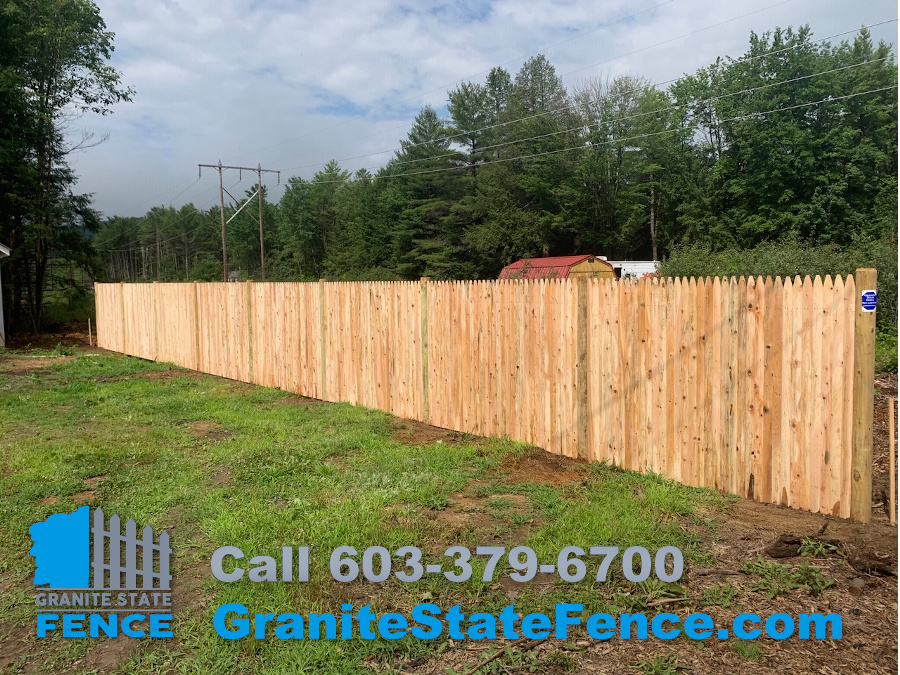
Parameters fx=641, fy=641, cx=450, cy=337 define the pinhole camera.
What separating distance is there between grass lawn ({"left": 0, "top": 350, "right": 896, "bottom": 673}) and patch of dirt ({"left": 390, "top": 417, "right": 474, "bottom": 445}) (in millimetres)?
34

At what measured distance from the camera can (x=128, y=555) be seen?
12.7ft

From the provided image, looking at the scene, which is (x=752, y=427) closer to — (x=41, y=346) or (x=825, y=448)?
(x=825, y=448)

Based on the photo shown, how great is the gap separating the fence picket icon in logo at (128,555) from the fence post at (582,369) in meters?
3.40

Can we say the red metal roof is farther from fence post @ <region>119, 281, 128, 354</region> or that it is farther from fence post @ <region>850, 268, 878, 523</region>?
fence post @ <region>850, 268, 878, 523</region>

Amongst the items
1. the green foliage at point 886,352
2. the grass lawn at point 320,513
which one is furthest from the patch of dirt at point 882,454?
the green foliage at point 886,352

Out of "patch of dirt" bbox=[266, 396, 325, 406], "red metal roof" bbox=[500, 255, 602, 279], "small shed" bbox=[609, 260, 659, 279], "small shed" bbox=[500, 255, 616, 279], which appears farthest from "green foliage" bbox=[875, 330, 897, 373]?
"small shed" bbox=[609, 260, 659, 279]

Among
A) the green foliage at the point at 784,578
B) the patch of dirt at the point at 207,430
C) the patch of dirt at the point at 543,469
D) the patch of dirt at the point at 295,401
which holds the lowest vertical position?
the green foliage at the point at 784,578

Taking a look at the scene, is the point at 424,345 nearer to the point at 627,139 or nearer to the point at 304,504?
the point at 304,504

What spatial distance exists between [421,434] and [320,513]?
2.56 m

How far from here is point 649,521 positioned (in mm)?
4102

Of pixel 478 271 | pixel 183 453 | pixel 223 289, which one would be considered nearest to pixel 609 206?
pixel 478 271

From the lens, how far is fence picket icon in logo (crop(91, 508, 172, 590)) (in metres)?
3.52

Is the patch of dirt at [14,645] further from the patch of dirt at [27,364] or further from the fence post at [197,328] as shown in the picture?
the patch of dirt at [27,364]

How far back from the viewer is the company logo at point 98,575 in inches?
124
